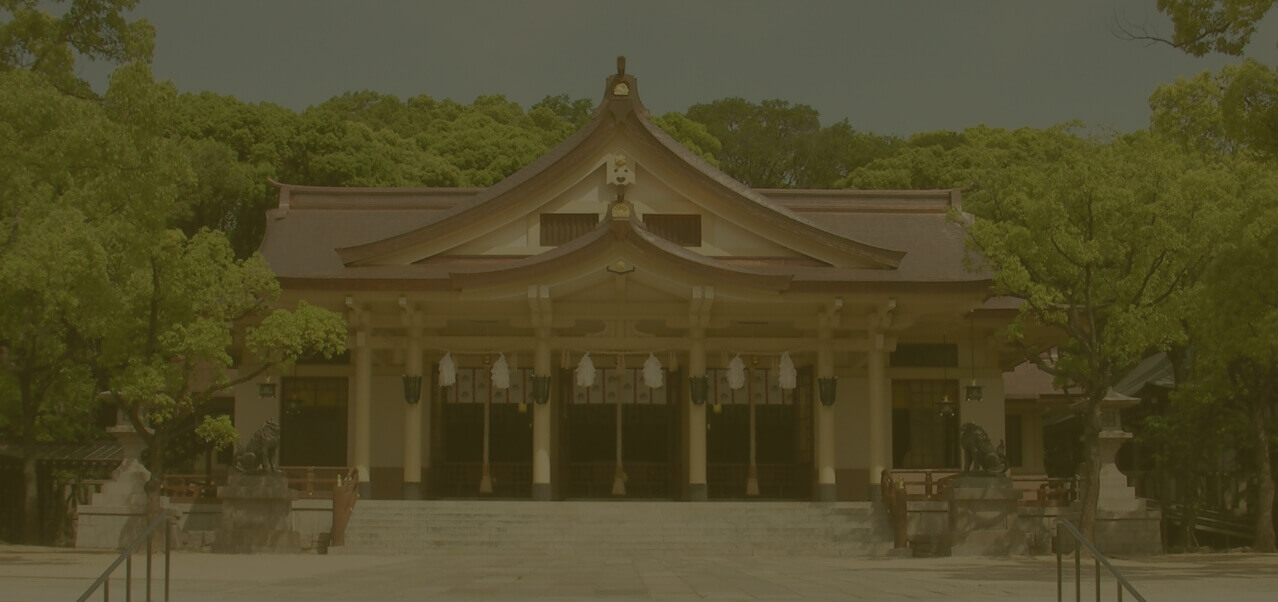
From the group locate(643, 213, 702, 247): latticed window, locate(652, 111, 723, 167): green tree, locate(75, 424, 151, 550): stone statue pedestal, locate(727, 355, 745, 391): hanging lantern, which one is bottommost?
locate(75, 424, 151, 550): stone statue pedestal

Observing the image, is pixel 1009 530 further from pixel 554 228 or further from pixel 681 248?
pixel 554 228

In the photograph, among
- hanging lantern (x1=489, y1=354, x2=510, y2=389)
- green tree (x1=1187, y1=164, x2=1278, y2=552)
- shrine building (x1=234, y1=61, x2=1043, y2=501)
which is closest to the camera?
green tree (x1=1187, y1=164, x2=1278, y2=552)

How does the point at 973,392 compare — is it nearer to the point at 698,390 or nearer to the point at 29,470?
the point at 698,390

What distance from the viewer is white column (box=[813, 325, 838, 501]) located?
2767 centimetres

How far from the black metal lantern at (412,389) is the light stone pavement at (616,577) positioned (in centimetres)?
508

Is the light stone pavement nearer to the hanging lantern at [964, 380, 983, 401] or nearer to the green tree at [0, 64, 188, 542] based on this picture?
the green tree at [0, 64, 188, 542]

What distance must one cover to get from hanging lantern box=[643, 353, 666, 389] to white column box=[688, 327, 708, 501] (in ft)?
2.43

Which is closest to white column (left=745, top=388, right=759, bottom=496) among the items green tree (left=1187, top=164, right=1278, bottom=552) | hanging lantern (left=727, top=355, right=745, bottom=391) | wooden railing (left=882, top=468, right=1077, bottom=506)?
hanging lantern (left=727, top=355, right=745, bottom=391)

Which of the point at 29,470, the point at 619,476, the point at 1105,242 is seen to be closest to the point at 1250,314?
the point at 1105,242

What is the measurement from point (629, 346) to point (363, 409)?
5.49m

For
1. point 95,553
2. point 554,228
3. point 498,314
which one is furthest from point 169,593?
point 554,228

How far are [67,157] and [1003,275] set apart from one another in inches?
563

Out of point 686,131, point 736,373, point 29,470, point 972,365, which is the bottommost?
point 29,470

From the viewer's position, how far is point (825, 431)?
28.0 metres
